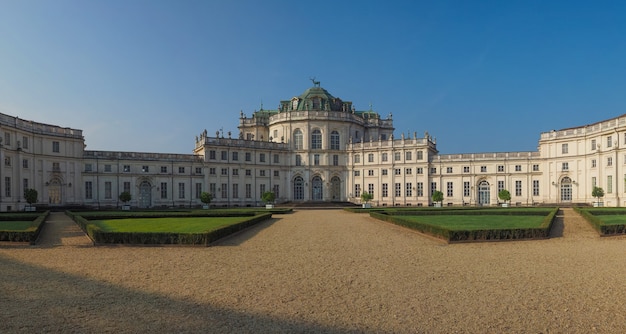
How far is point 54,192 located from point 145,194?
37.2 ft

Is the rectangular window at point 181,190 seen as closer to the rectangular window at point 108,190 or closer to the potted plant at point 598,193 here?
the rectangular window at point 108,190

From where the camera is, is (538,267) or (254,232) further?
(254,232)

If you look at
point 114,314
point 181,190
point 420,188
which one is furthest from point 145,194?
point 114,314

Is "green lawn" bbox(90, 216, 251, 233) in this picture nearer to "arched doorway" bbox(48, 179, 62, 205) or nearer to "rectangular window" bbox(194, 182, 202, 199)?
"arched doorway" bbox(48, 179, 62, 205)

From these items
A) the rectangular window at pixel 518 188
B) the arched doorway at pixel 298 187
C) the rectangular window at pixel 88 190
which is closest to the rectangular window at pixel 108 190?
the rectangular window at pixel 88 190

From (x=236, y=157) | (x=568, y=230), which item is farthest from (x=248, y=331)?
(x=236, y=157)

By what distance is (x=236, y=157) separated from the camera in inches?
2714

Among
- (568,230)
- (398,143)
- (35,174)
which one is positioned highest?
(398,143)

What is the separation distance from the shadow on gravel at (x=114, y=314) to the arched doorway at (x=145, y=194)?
2074 inches

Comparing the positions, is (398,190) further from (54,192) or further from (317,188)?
(54,192)

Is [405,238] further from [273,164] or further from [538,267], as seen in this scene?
[273,164]

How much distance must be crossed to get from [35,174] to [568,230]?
181 feet

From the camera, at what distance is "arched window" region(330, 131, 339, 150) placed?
75.3m

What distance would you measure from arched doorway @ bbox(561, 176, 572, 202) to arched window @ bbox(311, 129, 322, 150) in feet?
121
